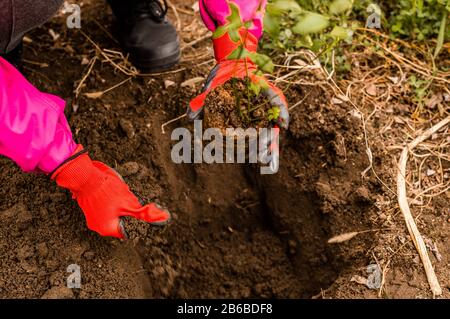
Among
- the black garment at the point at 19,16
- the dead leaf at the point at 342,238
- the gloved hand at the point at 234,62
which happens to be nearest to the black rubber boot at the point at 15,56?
the black garment at the point at 19,16

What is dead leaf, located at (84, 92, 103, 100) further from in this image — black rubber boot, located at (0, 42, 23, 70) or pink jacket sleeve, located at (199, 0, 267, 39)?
pink jacket sleeve, located at (199, 0, 267, 39)

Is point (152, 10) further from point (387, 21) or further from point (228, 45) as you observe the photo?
point (387, 21)

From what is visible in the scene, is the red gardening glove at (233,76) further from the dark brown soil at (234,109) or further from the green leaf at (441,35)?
the green leaf at (441,35)

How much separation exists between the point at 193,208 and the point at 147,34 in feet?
2.28

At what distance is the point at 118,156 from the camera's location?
6.17 ft

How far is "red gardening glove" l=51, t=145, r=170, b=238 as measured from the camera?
5.26ft

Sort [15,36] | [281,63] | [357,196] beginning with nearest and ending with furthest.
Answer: [15,36], [357,196], [281,63]

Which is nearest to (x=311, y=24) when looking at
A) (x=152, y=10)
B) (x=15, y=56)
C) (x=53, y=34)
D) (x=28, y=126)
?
(x=28, y=126)

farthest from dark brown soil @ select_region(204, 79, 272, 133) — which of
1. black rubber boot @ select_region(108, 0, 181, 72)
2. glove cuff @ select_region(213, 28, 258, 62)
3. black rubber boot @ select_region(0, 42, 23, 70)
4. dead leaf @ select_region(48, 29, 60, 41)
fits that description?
dead leaf @ select_region(48, 29, 60, 41)

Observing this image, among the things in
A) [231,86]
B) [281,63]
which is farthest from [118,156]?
[281,63]

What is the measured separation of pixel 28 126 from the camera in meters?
1.50

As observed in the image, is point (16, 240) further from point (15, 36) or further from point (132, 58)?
point (132, 58)

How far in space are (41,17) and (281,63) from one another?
2.87 ft

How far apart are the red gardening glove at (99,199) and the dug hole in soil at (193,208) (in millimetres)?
93
